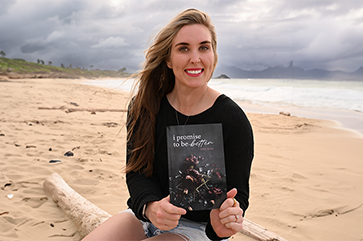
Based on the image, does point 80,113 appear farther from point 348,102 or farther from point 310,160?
point 348,102

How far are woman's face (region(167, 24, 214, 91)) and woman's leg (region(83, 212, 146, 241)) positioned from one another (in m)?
0.98

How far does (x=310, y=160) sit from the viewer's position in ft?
15.9

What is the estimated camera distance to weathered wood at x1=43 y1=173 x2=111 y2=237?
2.33 m

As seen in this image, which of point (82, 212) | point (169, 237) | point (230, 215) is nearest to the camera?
point (230, 215)

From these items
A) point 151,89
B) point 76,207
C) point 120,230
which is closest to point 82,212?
point 76,207

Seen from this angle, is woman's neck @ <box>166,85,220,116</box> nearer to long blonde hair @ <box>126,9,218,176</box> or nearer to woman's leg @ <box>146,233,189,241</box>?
long blonde hair @ <box>126,9,218,176</box>

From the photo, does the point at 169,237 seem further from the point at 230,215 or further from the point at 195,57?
the point at 195,57

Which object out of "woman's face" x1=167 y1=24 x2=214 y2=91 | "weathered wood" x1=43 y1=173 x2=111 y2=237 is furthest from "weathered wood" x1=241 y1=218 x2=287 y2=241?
"woman's face" x1=167 y1=24 x2=214 y2=91

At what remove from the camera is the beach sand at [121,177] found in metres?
2.60

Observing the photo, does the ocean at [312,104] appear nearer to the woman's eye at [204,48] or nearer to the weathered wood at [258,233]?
the weathered wood at [258,233]

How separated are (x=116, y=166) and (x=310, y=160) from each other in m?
3.53

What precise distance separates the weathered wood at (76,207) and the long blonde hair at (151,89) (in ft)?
2.92

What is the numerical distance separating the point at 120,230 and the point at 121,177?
7.05 ft

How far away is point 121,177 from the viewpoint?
12.3 feet
